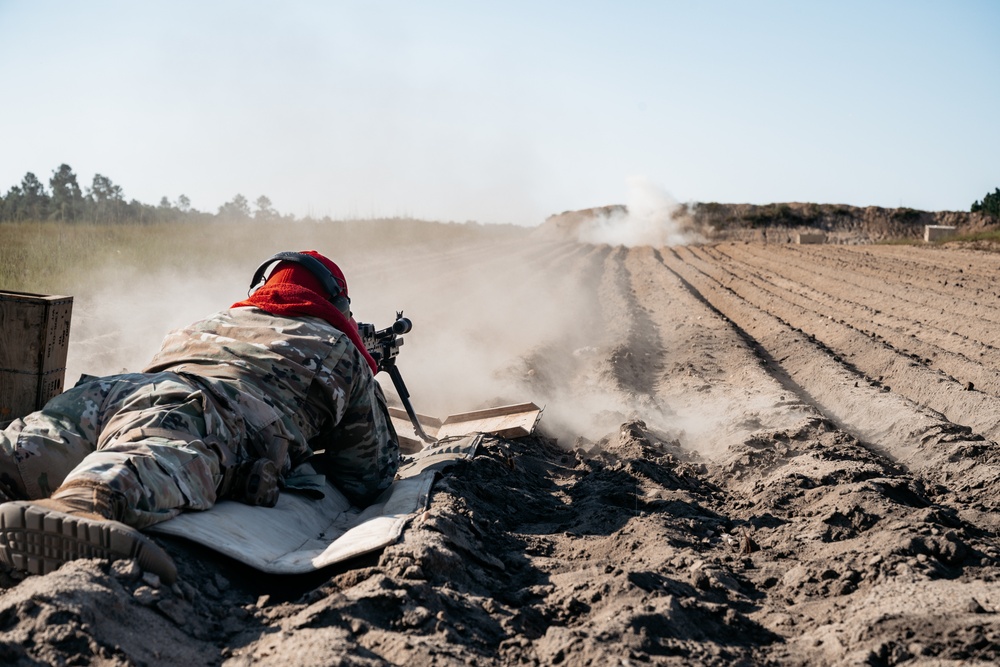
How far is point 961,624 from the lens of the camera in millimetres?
3178

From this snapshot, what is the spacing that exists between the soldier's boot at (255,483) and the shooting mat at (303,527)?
1.9 inches

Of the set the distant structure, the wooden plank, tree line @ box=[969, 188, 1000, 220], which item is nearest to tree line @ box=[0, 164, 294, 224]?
the wooden plank

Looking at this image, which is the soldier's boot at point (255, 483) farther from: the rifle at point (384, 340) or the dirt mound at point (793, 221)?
the dirt mound at point (793, 221)

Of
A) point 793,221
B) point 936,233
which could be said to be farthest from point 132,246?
point 793,221

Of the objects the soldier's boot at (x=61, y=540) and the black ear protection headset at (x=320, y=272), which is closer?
the soldier's boot at (x=61, y=540)

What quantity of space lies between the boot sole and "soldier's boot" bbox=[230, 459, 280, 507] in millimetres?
1032

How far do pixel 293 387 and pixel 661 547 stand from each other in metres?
1.96

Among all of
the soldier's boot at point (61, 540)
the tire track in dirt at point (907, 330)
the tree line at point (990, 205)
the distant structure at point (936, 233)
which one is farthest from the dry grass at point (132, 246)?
the tree line at point (990, 205)

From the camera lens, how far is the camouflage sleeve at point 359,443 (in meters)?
4.80

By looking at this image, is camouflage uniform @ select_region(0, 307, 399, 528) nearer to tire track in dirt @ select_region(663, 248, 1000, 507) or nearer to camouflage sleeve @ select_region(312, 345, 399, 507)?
camouflage sleeve @ select_region(312, 345, 399, 507)

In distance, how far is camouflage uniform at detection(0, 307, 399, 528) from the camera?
11.9 ft

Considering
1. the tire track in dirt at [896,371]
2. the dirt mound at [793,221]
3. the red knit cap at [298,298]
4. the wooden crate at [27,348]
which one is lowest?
the tire track in dirt at [896,371]

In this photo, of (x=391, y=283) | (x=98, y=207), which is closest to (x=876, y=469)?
(x=391, y=283)

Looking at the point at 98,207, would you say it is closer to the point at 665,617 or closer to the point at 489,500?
the point at 489,500
